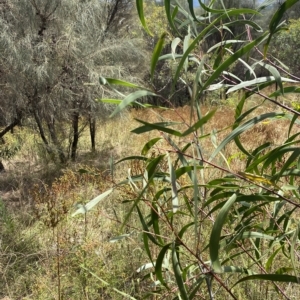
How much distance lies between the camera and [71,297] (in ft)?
5.80

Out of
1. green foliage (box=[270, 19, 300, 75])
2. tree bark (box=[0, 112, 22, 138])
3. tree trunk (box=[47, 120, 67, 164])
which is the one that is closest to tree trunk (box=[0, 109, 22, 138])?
tree bark (box=[0, 112, 22, 138])

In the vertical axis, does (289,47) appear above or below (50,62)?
below

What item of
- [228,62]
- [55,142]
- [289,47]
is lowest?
[289,47]

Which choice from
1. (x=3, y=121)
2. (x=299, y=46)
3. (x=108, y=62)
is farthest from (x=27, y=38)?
(x=299, y=46)

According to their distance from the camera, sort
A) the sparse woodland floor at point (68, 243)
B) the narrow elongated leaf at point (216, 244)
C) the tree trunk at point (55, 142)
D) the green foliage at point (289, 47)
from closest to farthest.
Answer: the narrow elongated leaf at point (216, 244) < the sparse woodland floor at point (68, 243) < the tree trunk at point (55, 142) < the green foliage at point (289, 47)

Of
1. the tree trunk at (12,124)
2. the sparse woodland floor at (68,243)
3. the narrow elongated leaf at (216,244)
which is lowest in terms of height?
the sparse woodland floor at (68,243)

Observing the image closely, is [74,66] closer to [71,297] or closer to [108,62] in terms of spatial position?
[108,62]

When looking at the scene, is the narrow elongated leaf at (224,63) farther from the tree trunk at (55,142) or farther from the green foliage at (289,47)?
the green foliage at (289,47)

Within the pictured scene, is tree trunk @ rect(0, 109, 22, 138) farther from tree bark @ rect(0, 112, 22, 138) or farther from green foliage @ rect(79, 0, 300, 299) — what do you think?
green foliage @ rect(79, 0, 300, 299)

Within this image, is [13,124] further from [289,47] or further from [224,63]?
[289,47]

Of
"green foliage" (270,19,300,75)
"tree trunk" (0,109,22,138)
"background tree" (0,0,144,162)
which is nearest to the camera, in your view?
"background tree" (0,0,144,162)

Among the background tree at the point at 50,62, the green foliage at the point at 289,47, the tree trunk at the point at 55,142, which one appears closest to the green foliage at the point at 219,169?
the background tree at the point at 50,62

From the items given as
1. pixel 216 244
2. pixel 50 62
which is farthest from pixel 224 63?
pixel 50 62

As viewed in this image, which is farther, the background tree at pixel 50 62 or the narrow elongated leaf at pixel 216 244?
the background tree at pixel 50 62
